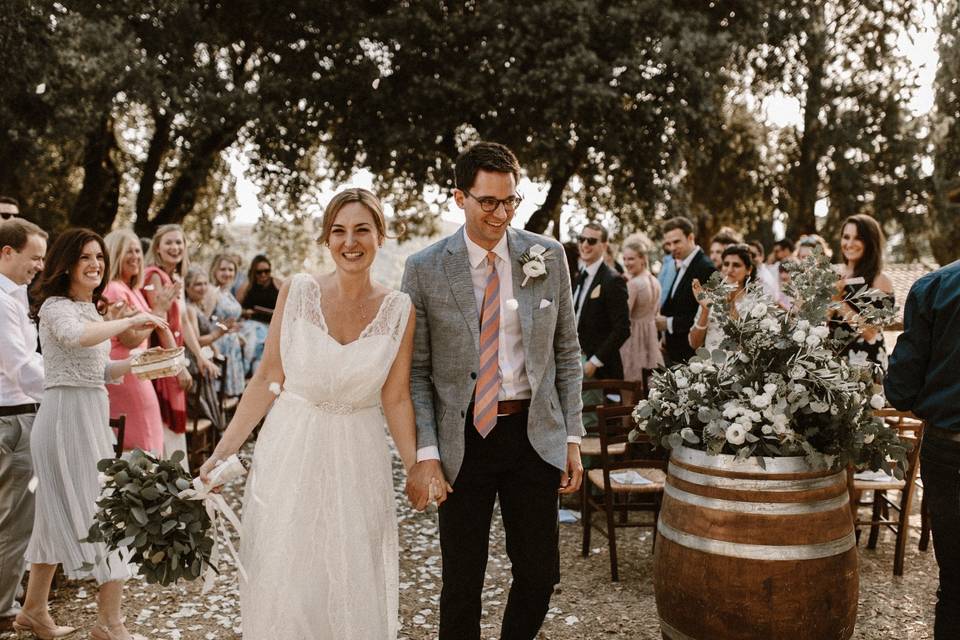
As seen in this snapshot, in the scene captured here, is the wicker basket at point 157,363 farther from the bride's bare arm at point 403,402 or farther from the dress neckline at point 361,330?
the bride's bare arm at point 403,402

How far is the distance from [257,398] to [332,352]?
36 cm

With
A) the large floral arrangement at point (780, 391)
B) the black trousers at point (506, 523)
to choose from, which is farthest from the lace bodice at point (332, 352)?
the large floral arrangement at point (780, 391)

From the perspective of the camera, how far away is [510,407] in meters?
3.02

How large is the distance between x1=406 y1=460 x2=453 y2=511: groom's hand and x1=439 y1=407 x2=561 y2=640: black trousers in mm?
134

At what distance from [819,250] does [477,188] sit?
1.57 metres

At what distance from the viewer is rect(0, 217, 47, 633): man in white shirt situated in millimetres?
4008

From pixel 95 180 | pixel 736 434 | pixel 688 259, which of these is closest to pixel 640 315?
pixel 688 259

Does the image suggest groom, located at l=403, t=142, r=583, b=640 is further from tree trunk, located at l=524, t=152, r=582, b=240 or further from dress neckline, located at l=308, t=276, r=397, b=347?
tree trunk, located at l=524, t=152, r=582, b=240

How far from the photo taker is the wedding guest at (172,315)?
5.89m

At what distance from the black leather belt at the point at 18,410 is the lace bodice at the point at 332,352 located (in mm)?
2008

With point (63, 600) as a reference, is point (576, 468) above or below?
above

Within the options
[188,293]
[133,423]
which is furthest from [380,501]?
[188,293]

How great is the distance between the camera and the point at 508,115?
11086mm

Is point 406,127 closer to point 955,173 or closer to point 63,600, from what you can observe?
point 63,600
